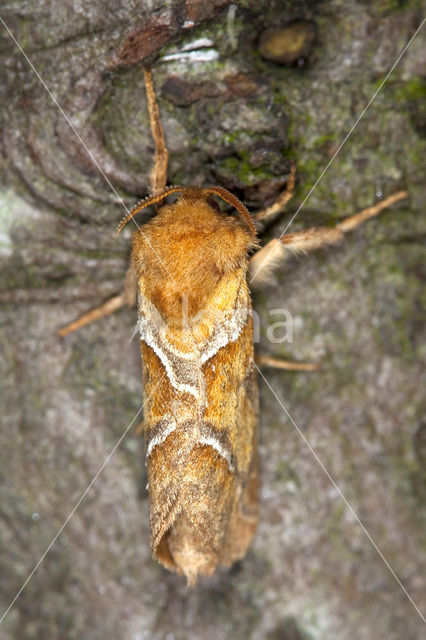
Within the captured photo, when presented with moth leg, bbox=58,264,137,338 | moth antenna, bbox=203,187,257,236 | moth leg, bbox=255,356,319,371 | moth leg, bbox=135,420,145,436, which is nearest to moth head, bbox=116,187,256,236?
moth antenna, bbox=203,187,257,236

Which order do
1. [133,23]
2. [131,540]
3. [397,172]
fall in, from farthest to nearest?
[131,540] → [397,172] → [133,23]

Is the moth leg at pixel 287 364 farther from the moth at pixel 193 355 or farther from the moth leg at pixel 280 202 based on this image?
the moth leg at pixel 280 202

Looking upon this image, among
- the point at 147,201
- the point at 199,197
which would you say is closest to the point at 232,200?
the point at 199,197

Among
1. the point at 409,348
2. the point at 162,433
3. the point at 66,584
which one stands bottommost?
the point at 66,584

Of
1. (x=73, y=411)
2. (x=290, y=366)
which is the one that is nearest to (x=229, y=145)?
(x=290, y=366)

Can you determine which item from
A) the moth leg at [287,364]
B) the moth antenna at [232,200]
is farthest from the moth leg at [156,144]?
the moth leg at [287,364]

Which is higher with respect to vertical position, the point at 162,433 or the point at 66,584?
the point at 162,433

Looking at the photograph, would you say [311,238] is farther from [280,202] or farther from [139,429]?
[139,429]

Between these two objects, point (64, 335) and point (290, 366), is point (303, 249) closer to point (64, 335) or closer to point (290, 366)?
point (290, 366)
